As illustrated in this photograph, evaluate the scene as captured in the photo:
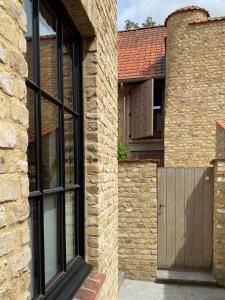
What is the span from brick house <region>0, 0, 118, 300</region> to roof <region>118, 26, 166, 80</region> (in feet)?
21.0

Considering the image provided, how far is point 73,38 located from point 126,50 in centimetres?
865

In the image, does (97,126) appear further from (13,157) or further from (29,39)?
(13,157)

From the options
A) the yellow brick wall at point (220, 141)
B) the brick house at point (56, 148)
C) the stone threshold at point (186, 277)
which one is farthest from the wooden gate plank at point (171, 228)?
the brick house at point (56, 148)

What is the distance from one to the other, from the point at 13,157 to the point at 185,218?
207 inches

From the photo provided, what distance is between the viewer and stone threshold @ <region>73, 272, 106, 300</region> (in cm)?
197

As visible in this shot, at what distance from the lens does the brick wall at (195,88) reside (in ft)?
26.7

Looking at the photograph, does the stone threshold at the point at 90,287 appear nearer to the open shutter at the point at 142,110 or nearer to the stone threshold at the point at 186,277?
the stone threshold at the point at 186,277

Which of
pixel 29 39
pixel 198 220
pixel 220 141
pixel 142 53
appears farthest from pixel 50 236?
pixel 142 53

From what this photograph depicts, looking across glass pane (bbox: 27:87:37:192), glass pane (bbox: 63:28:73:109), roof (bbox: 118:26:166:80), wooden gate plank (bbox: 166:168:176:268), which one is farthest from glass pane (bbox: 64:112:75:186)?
roof (bbox: 118:26:166:80)

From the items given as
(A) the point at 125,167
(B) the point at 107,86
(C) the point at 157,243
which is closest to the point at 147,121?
(A) the point at 125,167

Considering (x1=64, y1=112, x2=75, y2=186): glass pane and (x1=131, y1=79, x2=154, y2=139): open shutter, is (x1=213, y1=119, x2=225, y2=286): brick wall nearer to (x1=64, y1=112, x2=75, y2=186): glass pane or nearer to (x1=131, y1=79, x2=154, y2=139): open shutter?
(x1=131, y1=79, x2=154, y2=139): open shutter

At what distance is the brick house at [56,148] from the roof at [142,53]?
21.0 ft

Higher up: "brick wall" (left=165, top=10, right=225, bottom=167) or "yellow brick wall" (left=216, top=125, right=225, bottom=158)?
"brick wall" (left=165, top=10, right=225, bottom=167)

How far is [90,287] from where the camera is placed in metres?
2.13
